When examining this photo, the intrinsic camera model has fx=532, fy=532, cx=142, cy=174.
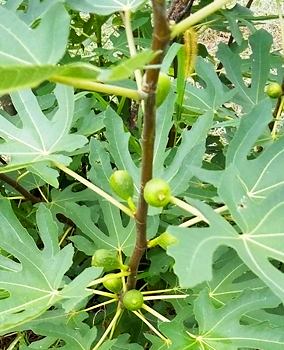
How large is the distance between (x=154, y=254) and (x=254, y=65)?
17.6 inches

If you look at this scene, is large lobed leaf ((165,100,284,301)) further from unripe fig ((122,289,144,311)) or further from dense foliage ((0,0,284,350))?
unripe fig ((122,289,144,311))

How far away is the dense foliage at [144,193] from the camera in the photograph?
51 cm

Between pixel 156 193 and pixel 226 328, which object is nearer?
pixel 156 193

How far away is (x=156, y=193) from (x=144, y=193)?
2 centimetres

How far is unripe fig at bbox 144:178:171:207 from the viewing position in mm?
601

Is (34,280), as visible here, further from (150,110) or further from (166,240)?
(150,110)

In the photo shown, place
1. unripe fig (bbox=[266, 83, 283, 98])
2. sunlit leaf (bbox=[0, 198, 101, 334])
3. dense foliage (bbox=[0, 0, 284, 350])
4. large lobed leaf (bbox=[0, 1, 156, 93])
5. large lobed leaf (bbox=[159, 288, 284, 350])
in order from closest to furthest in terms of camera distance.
Answer: large lobed leaf (bbox=[0, 1, 156, 93])
dense foliage (bbox=[0, 0, 284, 350])
sunlit leaf (bbox=[0, 198, 101, 334])
large lobed leaf (bbox=[159, 288, 284, 350])
unripe fig (bbox=[266, 83, 283, 98])

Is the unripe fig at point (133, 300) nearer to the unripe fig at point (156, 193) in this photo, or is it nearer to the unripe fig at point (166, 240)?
the unripe fig at point (166, 240)

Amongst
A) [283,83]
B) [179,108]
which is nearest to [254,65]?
[283,83]

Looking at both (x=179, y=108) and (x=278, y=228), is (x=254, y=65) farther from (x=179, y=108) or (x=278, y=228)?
(x=278, y=228)

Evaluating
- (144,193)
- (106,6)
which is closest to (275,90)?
(106,6)

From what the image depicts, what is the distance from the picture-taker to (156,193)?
600mm

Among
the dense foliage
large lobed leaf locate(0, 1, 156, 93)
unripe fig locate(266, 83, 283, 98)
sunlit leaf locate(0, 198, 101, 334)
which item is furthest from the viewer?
unripe fig locate(266, 83, 283, 98)

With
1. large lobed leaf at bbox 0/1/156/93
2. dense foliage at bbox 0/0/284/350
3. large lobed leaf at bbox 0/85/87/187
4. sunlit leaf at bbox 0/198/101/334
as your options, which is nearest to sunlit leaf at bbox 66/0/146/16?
dense foliage at bbox 0/0/284/350
